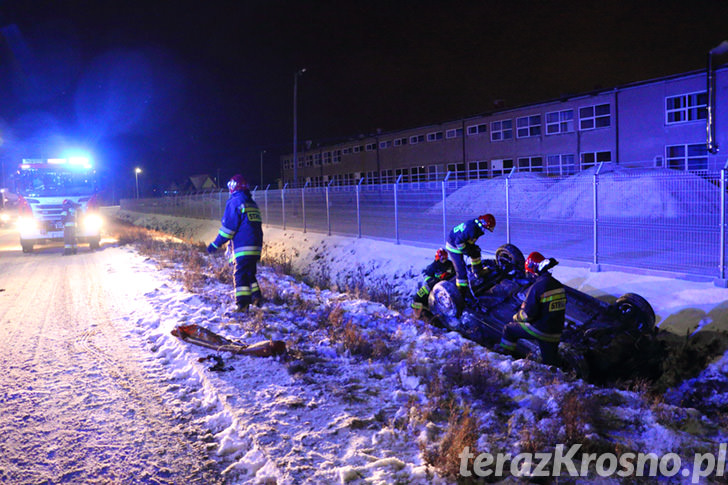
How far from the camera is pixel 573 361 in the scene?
247 inches

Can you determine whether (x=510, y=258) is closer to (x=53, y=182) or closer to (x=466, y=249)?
(x=466, y=249)

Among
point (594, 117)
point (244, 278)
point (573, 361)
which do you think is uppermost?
point (594, 117)

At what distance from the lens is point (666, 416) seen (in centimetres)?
448

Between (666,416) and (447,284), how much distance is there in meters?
3.86

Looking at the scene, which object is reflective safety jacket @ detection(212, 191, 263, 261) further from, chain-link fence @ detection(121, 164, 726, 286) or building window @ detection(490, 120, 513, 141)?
building window @ detection(490, 120, 513, 141)

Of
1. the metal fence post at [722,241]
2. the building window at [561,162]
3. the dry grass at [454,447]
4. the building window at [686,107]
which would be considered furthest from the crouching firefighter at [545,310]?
the building window at [561,162]

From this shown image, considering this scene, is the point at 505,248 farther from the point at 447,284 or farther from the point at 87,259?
the point at 87,259

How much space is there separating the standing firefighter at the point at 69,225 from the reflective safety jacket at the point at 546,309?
16.0 meters

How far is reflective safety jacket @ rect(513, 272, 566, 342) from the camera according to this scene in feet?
20.0

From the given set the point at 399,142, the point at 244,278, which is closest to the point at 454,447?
the point at 244,278

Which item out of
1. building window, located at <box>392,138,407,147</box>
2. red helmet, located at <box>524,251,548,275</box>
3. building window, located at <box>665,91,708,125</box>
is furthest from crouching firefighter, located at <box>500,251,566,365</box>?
building window, located at <box>392,138,407,147</box>

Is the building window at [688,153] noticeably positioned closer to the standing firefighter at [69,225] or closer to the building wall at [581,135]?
the building wall at [581,135]

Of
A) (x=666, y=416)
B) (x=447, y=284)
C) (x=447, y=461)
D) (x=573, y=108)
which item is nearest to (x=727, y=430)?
(x=666, y=416)

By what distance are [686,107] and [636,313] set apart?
79.1 ft
